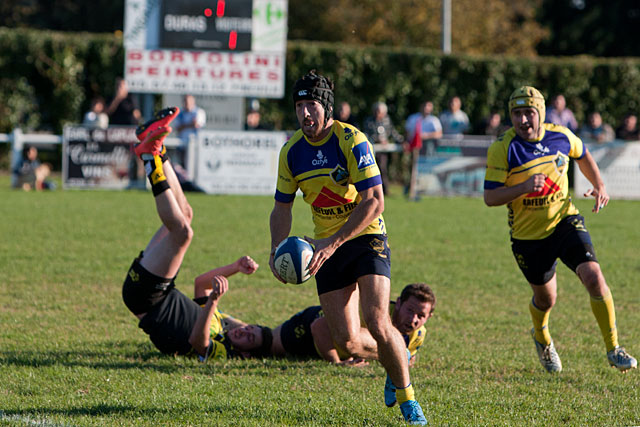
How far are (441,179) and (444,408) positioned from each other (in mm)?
14697

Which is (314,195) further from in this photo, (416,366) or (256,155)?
(256,155)

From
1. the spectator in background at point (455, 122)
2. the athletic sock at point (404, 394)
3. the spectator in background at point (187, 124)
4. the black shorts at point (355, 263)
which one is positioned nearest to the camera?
the athletic sock at point (404, 394)

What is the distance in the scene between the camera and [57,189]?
20.0m

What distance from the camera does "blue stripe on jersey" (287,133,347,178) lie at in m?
5.74

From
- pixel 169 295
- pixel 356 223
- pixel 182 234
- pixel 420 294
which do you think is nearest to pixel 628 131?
pixel 420 294

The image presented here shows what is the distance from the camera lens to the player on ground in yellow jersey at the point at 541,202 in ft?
22.5

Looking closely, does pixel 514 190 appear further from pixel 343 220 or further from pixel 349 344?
pixel 349 344

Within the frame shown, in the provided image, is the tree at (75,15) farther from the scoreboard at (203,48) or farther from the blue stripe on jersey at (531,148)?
the blue stripe on jersey at (531,148)

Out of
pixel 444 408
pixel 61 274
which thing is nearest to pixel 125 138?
pixel 61 274

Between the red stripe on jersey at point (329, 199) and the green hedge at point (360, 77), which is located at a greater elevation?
the green hedge at point (360, 77)

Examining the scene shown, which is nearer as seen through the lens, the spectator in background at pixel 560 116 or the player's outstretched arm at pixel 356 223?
the player's outstretched arm at pixel 356 223

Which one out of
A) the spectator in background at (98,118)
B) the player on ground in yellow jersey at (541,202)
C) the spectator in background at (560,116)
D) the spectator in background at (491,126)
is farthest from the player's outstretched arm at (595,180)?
the spectator in background at (491,126)

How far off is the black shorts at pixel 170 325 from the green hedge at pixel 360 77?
19.4 meters

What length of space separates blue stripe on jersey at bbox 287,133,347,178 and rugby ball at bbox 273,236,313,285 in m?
0.71
